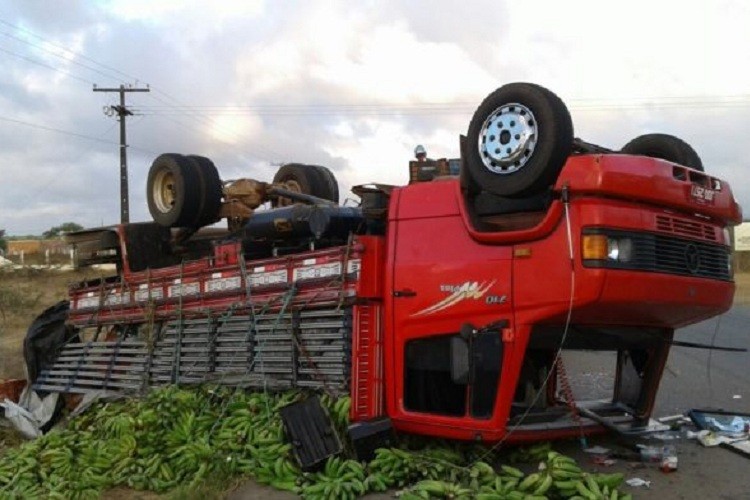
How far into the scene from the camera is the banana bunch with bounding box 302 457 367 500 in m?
Result: 5.44

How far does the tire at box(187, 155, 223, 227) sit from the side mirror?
3.52m

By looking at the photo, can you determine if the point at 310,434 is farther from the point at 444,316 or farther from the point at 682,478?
the point at 682,478

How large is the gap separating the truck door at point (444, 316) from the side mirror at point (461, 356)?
0.5 inches

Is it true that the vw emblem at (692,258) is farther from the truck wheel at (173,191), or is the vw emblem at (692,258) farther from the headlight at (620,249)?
the truck wheel at (173,191)

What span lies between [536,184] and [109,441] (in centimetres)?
454

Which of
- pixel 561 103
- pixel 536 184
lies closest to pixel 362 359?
pixel 536 184

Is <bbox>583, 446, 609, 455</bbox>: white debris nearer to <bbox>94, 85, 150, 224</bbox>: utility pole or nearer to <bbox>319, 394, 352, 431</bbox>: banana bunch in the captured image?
<bbox>319, 394, 352, 431</bbox>: banana bunch

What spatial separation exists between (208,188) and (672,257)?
4.62 m

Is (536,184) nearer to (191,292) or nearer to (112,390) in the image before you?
(191,292)

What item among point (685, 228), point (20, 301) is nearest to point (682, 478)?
point (685, 228)

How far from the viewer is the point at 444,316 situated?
573 cm

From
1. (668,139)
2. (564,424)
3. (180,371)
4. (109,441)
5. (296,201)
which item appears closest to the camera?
(564,424)

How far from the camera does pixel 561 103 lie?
201 inches

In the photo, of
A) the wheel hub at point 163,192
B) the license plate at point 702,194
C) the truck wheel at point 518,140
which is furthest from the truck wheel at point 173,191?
the license plate at point 702,194
